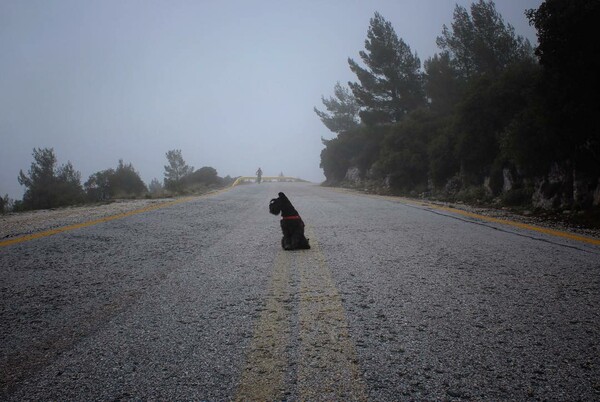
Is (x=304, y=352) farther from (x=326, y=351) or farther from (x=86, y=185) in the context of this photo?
(x=86, y=185)

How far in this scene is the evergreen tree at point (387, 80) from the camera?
2850 centimetres

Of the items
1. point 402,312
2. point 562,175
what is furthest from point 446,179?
point 402,312

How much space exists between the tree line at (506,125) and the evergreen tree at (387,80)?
0.25 metres

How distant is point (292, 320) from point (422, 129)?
18790 mm

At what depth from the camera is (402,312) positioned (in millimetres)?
2354

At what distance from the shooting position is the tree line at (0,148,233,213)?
17547 mm

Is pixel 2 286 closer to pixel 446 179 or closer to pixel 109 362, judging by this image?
pixel 109 362

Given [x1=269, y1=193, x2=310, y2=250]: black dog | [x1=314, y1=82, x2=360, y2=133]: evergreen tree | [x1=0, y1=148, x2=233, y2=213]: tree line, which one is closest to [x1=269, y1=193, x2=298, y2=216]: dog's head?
[x1=269, y1=193, x2=310, y2=250]: black dog

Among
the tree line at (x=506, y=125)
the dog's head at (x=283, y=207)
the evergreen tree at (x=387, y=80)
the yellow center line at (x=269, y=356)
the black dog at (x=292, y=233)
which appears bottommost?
the yellow center line at (x=269, y=356)

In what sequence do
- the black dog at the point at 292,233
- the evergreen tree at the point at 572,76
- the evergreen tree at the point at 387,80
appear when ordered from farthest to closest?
1. the evergreen tree at the point at 387,80
2. the evergreen tree at the point at 572,76
3. the black dog at the point at 292,233

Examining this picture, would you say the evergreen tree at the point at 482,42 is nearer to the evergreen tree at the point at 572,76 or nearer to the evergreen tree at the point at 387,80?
the evergreen tree at the point at 387,80

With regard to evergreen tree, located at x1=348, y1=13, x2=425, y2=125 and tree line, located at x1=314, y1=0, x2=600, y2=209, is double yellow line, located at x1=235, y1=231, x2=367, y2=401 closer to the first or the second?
tree line, located at x1=314, y1=0, x2=600, y2=209

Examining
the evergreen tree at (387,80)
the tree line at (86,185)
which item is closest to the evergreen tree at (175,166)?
the tree line at (86,185)

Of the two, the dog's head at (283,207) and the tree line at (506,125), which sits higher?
the tree line at (506,125)
